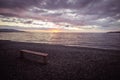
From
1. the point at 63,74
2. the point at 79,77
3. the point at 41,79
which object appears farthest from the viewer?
the point at 63,74

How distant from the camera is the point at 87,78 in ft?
23.3

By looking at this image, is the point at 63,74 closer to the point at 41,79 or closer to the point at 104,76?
the point at 41,79

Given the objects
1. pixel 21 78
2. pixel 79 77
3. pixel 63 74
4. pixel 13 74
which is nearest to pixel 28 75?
pixel 21 78

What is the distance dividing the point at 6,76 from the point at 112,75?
8.07 meters

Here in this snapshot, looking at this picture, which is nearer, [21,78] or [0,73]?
[21,78]

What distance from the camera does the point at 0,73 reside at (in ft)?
24.9

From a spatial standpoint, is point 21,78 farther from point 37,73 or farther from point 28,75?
point 37,73

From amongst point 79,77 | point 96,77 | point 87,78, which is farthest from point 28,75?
point 96,77

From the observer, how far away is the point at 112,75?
25.3ft

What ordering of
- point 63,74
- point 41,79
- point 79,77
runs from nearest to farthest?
point 41,79, point 79,77, point 63,74

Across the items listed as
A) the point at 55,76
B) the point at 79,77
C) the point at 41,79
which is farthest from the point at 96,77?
the point at 41,79

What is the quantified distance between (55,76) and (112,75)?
4.52 meters

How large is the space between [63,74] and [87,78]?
182cm

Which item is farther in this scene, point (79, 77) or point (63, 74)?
point (63, 74)
